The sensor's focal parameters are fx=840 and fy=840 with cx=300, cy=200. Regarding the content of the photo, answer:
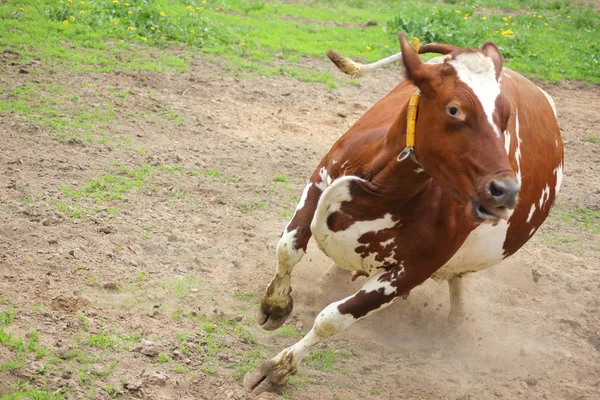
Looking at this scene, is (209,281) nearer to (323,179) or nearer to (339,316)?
(323,179)

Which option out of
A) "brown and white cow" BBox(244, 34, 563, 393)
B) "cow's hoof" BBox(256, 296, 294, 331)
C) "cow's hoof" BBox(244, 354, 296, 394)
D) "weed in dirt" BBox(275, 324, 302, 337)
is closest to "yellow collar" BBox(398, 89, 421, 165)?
"brown and white cow" BBox(244, 34, 563, 393)

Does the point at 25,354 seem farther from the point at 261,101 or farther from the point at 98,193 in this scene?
the point at 261,101

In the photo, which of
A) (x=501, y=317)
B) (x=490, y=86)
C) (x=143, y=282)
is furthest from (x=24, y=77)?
(x=490, y=86)

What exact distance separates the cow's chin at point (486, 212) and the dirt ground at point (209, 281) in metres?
1.58

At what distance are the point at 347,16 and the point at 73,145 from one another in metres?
7.31

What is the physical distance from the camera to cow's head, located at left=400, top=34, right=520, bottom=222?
3.56 m

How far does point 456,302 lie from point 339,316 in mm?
1793

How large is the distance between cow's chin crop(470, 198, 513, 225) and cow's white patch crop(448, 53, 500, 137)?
316 millimetres

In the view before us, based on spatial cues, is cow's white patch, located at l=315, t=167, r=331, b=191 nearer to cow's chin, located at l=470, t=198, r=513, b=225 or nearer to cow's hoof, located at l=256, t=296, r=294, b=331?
cow's hoof, located at l=256, t=296, r=294, b=331

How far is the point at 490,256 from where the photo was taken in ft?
16.9

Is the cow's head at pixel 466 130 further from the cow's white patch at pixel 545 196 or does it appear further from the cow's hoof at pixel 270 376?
the cow's white patch at pixel 545 196

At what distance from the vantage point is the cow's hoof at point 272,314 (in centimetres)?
500

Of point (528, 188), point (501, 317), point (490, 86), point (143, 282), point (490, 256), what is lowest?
point (501, 317)

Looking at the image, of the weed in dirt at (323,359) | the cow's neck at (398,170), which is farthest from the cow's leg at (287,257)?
the cow's neck at (398,170)
